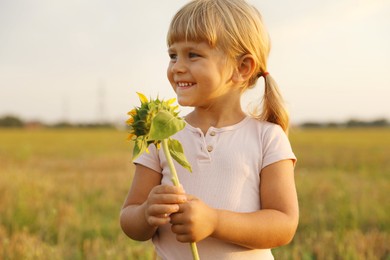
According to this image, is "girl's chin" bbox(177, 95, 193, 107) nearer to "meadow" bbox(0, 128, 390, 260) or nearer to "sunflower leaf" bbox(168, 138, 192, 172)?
"sunflower leaf" bbox(168, 138, 192, 172)

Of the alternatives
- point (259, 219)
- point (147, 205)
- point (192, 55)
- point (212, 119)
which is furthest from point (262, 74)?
point (147, 205)

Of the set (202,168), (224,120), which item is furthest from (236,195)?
(224,120)

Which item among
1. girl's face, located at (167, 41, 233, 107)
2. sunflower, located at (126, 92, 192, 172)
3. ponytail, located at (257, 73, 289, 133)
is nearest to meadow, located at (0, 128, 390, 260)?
ponytail, located at (257, 73, 289, 133)

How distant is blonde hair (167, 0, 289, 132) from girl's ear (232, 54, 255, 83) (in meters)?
0.02

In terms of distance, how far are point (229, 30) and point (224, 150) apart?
1.34 ft

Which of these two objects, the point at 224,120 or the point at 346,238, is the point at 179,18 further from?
the point at 346,238

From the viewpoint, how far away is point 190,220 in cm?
160

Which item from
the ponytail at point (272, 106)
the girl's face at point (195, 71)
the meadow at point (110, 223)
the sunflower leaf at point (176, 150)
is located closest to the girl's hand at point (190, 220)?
the sunflower leaf at point (176, 150)

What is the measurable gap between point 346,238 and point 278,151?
201 cm

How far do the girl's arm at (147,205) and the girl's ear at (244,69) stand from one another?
1.47 ft

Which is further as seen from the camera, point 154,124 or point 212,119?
point 212,119

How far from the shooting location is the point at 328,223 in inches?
183

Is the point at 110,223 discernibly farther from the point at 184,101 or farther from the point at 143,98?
the point at 143,98

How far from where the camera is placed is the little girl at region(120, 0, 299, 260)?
6.19 feet
